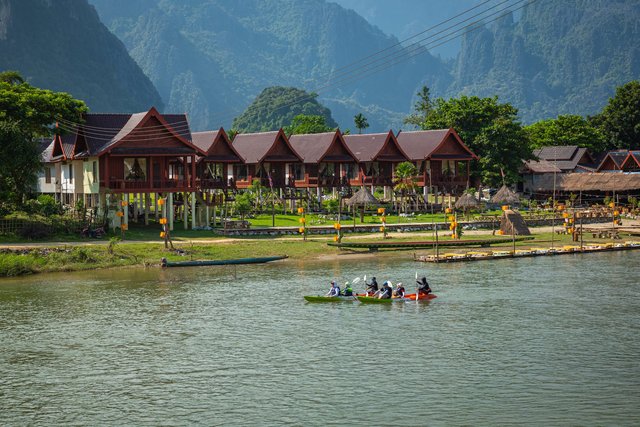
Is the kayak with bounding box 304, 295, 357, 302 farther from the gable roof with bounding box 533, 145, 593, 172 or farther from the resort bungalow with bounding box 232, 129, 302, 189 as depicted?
the gable roof with bounding box 533, 145, 593, 172

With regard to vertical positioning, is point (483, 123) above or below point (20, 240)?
above

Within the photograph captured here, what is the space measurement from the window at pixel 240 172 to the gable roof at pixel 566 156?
44209 mm

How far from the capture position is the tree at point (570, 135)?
12406 centimetres

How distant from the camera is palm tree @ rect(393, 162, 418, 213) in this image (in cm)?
8650

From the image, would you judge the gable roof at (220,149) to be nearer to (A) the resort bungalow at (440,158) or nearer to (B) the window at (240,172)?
(B) the window at (240,172)

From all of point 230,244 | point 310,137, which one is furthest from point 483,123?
point 230,244

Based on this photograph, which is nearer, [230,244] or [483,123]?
[230,244]

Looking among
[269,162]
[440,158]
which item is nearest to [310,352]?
[269,162]

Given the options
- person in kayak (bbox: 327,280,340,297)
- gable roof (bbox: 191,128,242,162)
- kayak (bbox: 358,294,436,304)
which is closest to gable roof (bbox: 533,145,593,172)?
gable roof (bbox: 191,128,242,162)

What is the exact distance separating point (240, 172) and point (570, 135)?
54976 mm

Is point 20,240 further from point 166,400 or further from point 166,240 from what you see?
point 166,400

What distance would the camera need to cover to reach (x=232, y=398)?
29.2m

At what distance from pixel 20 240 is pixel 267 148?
105 ft

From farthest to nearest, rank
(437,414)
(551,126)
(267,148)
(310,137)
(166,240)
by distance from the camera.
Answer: (551,126)
(310,137)
(267,148)
(166,240)
(437,414)
